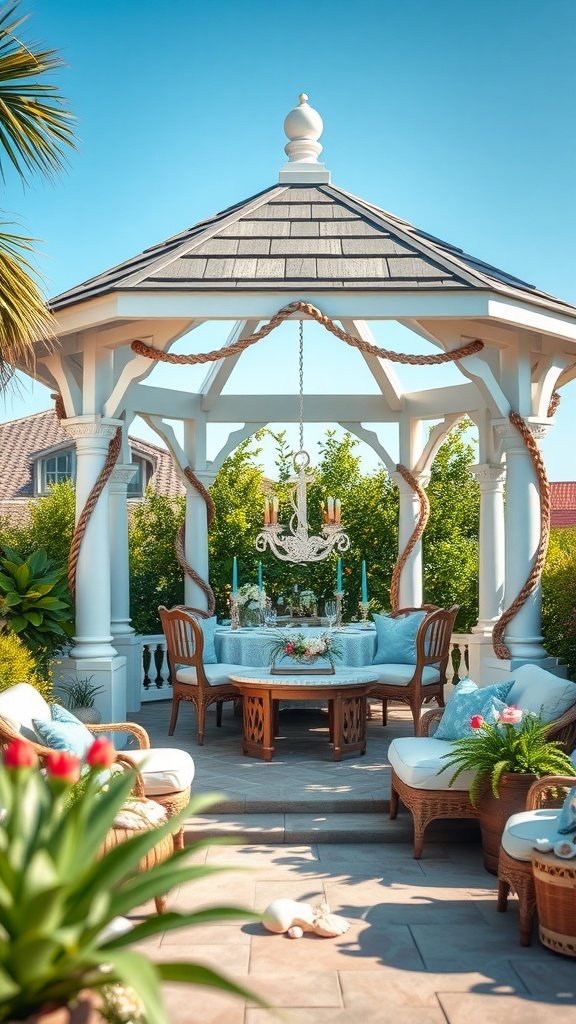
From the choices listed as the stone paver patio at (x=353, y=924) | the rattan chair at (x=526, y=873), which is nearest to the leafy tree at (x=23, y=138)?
the stone paver patio at (x=353, y=924)

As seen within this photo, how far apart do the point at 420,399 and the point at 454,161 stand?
2616mm

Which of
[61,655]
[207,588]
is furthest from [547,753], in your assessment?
[207,588]

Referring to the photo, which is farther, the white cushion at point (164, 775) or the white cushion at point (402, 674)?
the white cushion at point (402, 674)

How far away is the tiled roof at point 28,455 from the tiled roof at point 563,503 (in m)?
15.8

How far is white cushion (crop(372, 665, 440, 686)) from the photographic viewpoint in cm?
874

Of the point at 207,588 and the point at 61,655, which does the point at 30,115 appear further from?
the point at 207,588

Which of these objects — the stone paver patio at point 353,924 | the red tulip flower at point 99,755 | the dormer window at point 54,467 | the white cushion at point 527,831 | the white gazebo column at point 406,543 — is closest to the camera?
the red tulip flower at point 99,755

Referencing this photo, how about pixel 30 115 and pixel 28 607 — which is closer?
pixel 30 115

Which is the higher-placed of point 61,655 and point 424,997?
point 61,655

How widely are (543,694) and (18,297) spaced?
13.6 ft

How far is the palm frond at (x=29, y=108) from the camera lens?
645 cm

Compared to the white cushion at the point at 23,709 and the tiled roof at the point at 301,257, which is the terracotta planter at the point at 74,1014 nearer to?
the white cushion at the point at 23,709

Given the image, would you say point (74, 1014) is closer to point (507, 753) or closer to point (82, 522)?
point (507, 753)

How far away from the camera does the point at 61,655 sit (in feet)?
28.9
